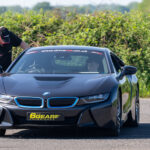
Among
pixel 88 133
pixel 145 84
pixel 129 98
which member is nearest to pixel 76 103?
pixel 88 133

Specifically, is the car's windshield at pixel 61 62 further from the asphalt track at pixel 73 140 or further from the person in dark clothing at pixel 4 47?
the person in dark clothing at pixel 4 47

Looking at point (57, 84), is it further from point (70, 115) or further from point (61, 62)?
point (61, 62)

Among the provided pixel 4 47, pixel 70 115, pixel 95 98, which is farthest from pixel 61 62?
pixel 4 47

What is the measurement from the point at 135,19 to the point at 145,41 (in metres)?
1.31

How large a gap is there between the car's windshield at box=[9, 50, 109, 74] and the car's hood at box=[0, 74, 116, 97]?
0.51m

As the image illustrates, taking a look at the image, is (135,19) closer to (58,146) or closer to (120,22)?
(120,22)

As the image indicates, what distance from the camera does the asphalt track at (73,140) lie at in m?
7.97

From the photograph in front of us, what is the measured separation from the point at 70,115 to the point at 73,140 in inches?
14.8

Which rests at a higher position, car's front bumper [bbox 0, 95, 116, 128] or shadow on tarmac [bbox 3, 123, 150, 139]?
car's front bumper [bbox 0, 95, 116, 128]

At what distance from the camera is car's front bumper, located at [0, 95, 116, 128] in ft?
27.8

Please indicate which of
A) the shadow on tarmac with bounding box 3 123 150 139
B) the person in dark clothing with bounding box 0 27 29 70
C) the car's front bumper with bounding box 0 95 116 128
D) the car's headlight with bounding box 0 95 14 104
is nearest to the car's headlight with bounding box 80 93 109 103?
the car's front bumper with bounding box 0 95 116 128

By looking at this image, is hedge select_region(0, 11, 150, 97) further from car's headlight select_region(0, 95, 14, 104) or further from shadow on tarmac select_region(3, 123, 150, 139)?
car's headlight select_region(0, 95, 14, 104)

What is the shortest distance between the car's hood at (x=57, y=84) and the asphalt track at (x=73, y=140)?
0.64 meters

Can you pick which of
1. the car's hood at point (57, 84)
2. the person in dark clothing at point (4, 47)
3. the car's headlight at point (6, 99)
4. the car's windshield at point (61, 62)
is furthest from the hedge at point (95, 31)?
the car's headlight at point (6, 99)
